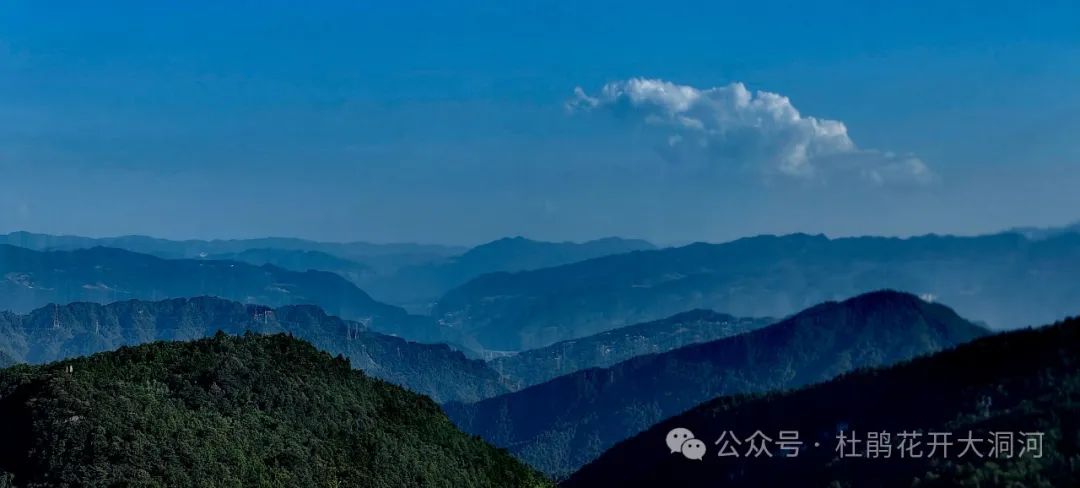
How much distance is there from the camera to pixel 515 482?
19262 centimetres

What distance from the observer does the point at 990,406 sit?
629ft

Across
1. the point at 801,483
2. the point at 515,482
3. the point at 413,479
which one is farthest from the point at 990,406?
the point at 413,479

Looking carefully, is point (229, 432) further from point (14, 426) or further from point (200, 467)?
point (14, 426)

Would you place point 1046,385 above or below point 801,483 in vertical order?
above

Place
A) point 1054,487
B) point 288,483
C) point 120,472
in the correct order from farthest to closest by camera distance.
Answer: point 1054,487 < point 288,483 < point 120,472

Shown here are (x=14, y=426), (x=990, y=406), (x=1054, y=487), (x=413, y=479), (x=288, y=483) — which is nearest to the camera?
(x=14, y=426)

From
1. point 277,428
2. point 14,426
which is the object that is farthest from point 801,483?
point 14,426

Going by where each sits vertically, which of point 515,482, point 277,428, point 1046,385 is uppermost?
point 1046,385

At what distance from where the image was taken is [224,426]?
14238cm

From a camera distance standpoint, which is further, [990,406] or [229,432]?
[990,406]

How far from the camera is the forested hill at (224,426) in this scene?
11950 centimetres

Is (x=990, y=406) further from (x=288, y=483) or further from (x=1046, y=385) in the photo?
(x=288, y=483)

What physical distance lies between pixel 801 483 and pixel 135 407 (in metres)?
129

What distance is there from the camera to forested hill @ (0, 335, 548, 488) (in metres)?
120
